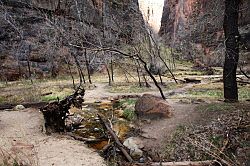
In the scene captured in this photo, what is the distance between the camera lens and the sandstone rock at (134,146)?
870 centimetres

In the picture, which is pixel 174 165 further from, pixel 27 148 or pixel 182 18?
pixel 182 18

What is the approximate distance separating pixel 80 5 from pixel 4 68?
51.1ft

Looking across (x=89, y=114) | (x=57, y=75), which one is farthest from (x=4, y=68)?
(x=89, y=114)

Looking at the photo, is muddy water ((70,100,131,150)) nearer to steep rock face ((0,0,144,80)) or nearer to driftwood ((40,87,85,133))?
driftwood ((40,87,85,133))

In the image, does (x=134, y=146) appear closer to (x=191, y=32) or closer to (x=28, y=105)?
(x=28, y=105)

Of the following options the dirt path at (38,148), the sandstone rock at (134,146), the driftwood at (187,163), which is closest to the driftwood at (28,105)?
the dirt path at (38,148)

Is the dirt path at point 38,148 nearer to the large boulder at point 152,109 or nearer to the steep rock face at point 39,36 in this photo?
the large boulder at point 152,109

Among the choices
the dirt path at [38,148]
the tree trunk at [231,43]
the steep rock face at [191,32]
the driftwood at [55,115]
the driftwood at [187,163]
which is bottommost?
the dirt path at [38,148]

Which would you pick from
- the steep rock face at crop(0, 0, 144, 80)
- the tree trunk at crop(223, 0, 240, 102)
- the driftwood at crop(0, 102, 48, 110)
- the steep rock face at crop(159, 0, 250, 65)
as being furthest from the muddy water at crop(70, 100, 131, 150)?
the steep rock face at crop(159, 0, 250, 65)

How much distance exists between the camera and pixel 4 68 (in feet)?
110

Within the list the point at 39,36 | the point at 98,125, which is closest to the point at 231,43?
the point at 98,125

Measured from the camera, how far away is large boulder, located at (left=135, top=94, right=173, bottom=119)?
1117 centimetres

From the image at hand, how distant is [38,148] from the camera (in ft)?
31.4

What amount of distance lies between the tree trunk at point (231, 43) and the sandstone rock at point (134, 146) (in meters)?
4.98
